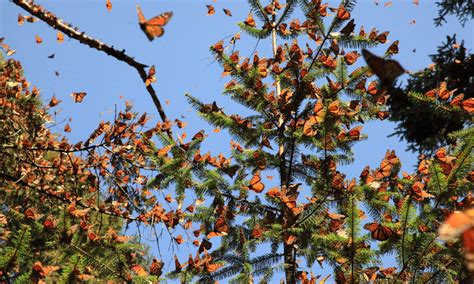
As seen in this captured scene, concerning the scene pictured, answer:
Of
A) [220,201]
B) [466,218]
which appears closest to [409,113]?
[220,201]

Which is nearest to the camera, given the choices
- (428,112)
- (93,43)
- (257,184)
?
(93,43)

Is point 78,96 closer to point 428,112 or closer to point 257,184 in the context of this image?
point 257,184

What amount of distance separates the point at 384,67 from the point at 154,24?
30.1 inches

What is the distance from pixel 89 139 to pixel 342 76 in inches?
129

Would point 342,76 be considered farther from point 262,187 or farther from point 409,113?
point 409,113

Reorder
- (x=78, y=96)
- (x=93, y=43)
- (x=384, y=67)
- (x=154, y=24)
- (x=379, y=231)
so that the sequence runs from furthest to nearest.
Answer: (x=78, y=96), (x=379, y=231), (x=93, y=43), (x=154, y=24), (x=384, y=67)

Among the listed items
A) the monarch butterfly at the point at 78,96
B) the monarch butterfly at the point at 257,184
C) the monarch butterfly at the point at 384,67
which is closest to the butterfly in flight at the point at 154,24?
the monarch butterfly at the point at 384,67

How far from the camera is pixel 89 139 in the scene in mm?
4930

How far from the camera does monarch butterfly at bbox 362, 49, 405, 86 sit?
0.88 meters

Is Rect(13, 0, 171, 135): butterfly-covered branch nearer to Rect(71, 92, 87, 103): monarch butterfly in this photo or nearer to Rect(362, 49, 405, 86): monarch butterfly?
Rect(362, 49, 405, 86): monarch butterfly

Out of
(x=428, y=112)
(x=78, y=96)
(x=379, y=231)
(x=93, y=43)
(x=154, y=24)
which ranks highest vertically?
(x=428, y=112)

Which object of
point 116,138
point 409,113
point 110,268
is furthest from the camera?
point 409,113

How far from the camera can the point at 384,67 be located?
2.97ft

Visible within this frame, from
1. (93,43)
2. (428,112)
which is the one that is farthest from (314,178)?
(428,112)
